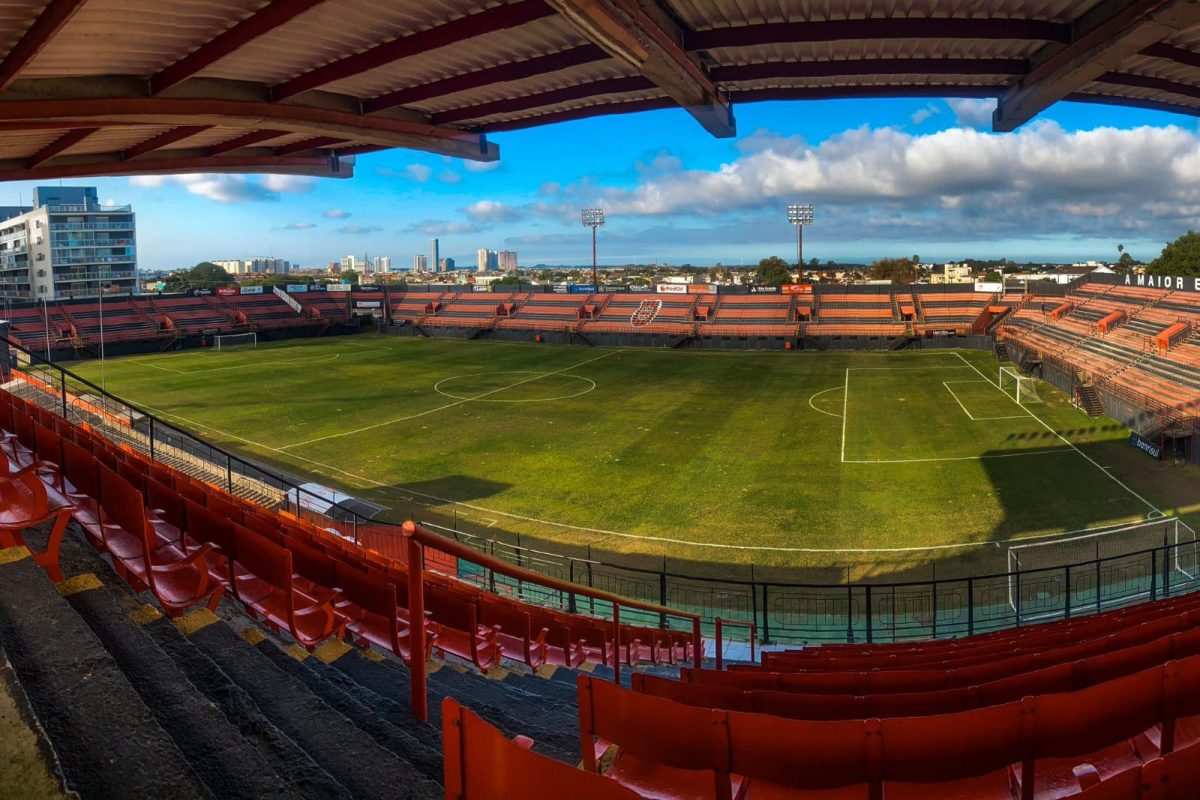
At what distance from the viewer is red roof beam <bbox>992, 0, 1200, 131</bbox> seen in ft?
23.0

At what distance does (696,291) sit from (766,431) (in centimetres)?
Result: 4102

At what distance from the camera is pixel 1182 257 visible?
82.2 metres

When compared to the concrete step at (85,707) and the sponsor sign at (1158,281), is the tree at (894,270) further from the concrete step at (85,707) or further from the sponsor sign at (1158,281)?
the concrete step at (85,707)

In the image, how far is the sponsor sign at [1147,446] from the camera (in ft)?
80.6

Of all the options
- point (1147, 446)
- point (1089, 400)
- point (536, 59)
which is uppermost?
point (536, 59)

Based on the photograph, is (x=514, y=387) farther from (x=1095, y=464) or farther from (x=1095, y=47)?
(x=1095, y=47)

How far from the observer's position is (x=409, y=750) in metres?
3.59

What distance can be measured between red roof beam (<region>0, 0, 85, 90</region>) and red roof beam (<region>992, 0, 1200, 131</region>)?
33.3ft

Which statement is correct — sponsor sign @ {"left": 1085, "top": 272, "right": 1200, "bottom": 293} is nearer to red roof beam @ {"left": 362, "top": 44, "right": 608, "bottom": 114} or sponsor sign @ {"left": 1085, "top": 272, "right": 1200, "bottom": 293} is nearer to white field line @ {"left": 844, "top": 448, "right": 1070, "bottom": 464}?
white field line @ {"left": 844, "top": 448, "right": 1070, "bottom": 464}

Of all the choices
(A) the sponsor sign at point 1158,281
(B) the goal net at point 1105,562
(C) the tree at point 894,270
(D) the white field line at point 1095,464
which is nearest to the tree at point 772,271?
(C) the tree at point 894,270

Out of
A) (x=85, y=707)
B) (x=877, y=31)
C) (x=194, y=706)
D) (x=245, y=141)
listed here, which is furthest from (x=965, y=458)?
(x=85, y=707)

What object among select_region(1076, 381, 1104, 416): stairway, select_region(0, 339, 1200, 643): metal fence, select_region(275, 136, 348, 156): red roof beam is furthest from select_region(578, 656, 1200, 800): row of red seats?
select_region(1076, 381, 1104, 416): stairway

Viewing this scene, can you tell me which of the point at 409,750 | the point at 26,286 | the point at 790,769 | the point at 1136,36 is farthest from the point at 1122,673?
the point at 26,286

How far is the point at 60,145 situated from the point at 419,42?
29.0 ft
